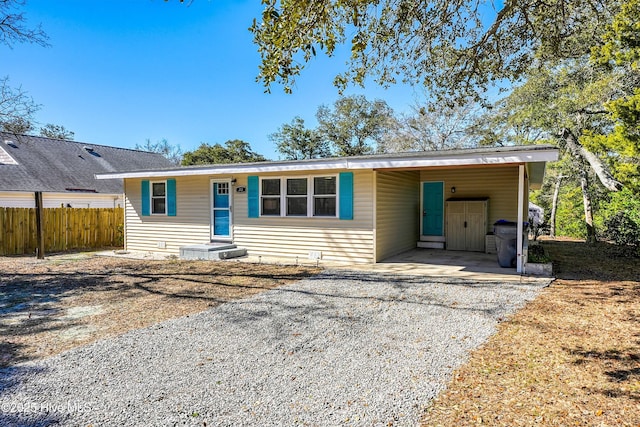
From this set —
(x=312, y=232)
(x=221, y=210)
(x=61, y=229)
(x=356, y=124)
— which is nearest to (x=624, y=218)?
(x=312, y=232)

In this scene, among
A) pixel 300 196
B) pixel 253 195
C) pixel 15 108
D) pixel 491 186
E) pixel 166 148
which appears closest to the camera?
pixel 15 108

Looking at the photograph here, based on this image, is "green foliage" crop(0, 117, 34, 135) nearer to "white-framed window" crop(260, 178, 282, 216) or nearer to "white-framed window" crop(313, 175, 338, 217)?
"white-framed window" crop(260, 178, 282, 216)

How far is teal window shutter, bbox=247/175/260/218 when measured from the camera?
9.60 m

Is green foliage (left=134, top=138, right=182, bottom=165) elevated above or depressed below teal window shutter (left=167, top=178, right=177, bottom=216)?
above

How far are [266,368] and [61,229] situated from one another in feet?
38.2

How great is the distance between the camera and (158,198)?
11195 mm

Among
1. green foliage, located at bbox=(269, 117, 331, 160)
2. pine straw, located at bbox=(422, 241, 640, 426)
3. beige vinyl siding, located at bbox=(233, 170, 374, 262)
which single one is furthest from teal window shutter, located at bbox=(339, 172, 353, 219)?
green foliage, located at bbox=(269, 117, 331, 160)

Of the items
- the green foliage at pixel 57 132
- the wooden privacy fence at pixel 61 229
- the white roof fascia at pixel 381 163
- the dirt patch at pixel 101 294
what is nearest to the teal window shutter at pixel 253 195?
the white roof fascia at pixel 381 163

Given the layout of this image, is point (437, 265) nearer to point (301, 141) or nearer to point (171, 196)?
point (171, 196)

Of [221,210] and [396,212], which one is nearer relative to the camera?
[396,212]

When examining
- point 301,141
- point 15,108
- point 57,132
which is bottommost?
point 15,108

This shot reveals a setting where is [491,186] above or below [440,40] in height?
below

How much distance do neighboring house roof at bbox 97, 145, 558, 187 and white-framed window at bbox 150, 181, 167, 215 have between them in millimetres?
443

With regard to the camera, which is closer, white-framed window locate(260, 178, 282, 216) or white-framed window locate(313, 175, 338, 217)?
white-framed window locate(313, 175, 338, 217)
